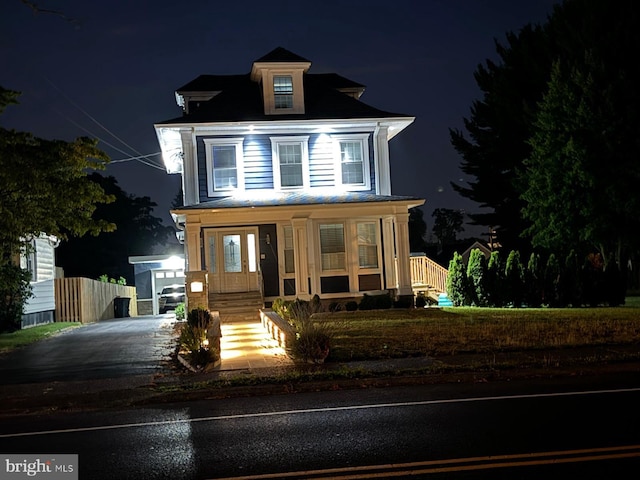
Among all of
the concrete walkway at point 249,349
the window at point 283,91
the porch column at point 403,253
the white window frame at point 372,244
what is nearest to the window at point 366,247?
the white window frame at point 372,244

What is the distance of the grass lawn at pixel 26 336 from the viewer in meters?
Result: 18.4

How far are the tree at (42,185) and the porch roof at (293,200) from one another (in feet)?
17.9

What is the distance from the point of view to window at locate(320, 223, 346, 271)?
26.1 m

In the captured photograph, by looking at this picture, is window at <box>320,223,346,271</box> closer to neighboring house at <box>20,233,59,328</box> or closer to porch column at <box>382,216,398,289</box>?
porch column at <box>382,216,398,289</box>

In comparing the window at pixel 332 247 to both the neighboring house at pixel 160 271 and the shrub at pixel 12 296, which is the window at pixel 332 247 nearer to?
the shrub at pixel 12 296

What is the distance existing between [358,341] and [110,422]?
7420mm

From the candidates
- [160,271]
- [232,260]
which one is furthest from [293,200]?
[160,271]

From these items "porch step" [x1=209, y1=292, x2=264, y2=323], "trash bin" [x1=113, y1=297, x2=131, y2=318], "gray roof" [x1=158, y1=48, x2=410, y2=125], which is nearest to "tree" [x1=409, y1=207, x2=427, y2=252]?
"trash bin" [x1=113, y1=297, x2=131, y2=318]

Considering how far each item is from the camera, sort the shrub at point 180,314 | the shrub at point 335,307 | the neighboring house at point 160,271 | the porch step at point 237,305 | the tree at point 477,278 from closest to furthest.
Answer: the porch step at point 237,305, the shrub at point 180,314, the shrub at point 335,307, the tree at point 477,278, the neighboring house at point 160,271

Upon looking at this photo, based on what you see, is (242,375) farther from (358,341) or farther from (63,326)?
(63,326)

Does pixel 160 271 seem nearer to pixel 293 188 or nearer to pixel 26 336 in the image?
pixel 293 188

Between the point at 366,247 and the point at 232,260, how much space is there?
5.02 meters

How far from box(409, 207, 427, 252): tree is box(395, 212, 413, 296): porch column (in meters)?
48.6

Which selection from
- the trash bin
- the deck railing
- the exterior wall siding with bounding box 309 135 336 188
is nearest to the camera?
the exterior wall siding with bounding box 309 135 336 188
